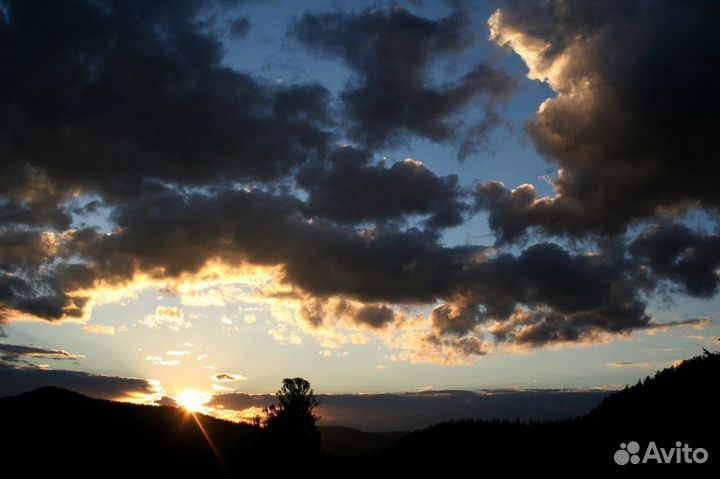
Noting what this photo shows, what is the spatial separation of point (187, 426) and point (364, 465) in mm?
19790

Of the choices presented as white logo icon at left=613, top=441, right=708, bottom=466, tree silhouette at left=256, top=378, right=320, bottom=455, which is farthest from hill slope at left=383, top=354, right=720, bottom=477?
A: tree silhouette at left=256, top=378, right=320, bottom=455

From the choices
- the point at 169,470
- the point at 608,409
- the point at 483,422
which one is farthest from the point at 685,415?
the point at 169,470

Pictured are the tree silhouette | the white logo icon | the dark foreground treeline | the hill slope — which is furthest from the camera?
the tree silhouette

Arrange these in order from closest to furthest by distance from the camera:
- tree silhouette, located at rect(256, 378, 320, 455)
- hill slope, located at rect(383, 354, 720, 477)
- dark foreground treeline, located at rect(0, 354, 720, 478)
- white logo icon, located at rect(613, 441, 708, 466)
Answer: white logo icon, located at rect(613, 441, 708, 466)
hill slope, located at rect(383, 354, 720, 477)
dark foreground treeline, located at rect(0, 354, 720, 478)
tree silhouette, located at rect(256, 378, 320, 455)

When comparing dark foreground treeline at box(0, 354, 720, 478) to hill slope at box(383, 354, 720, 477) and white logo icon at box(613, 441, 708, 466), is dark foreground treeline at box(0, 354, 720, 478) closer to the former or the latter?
hill slope at box(383, 354, 720, 477)

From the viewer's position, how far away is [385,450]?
4038cm

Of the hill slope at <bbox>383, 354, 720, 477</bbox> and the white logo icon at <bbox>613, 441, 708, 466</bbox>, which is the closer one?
the white logo icon at <bbox>613, 441, 708, 466</bbox>

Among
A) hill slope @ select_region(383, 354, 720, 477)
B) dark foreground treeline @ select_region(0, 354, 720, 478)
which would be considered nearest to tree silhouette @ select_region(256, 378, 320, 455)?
dark foreground treeline @ select_region(0, 354, 720, 478)

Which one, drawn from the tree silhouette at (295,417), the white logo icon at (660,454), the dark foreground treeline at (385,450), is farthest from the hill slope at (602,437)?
the tree silhouette at (295,417)

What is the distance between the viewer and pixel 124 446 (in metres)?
42.0

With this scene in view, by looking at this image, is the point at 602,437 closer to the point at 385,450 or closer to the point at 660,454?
the point at 660,454

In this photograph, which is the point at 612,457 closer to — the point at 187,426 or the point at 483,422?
the point at 483,422

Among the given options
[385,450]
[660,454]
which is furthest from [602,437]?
[385,450]

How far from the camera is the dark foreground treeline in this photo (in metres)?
26.9
